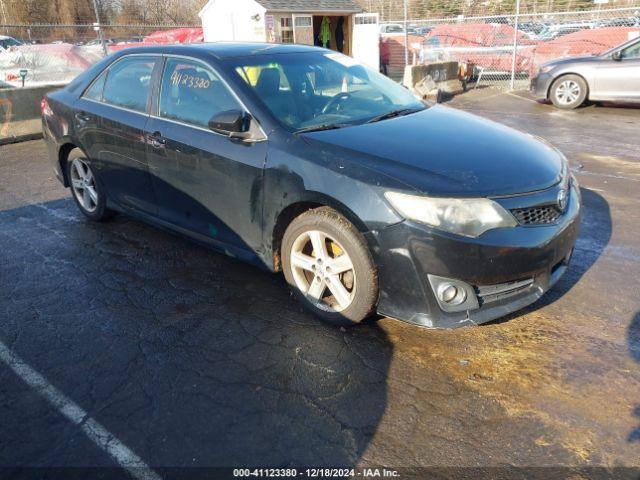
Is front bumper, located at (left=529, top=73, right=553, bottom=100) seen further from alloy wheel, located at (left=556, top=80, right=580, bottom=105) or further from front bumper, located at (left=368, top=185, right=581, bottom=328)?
front bumper, located at (left=368, top=185, right=581, bottom=328)

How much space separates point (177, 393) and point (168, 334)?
0.64 m

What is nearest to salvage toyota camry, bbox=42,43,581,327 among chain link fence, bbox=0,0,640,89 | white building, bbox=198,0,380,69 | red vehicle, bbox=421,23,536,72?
chain link fence, bbox=0,0,640,89

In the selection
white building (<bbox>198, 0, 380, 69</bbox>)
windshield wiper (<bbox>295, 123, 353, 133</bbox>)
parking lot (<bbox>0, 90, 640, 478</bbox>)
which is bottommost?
parking lot (<bbox>0, 90, 640, 478</bbox>)

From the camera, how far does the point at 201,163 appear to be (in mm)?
3799

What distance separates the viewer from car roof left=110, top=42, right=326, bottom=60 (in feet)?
13.2

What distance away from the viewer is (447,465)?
2316mm

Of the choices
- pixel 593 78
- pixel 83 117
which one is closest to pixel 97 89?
pixel 83 117

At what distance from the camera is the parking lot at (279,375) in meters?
2.42

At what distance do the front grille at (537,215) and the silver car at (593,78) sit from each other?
9.17 m

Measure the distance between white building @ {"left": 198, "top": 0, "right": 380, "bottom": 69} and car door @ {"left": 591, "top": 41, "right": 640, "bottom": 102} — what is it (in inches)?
375

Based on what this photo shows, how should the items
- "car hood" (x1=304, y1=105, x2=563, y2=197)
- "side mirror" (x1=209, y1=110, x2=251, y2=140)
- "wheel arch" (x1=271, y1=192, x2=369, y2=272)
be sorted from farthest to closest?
"side mirror" (x1=209, y1=110, x2=251, y2=140) → "wheel arch" (x1=271, y1=192, x2=369, y2=272) → "car hood" (x1=304, y1=105, x2=563, y2=197)

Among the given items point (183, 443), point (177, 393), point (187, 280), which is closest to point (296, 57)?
point (187, 280)

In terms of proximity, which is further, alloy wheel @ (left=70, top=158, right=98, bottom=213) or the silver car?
the silver car

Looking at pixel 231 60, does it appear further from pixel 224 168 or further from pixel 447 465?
pixel 447 465
